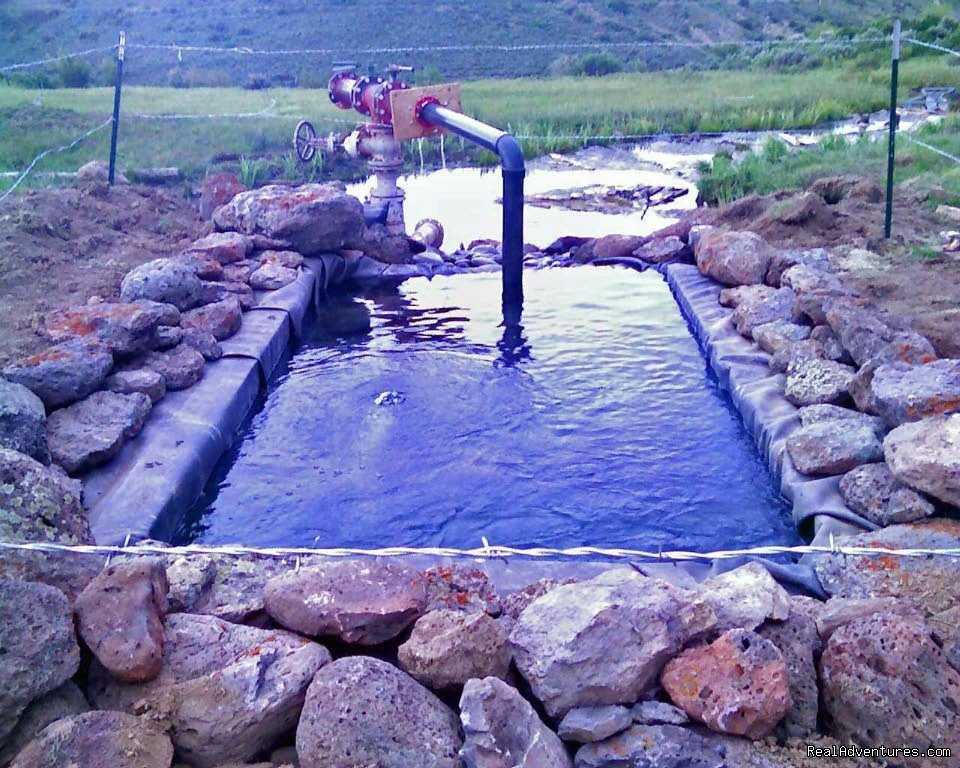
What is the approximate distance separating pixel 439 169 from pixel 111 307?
9752 mm

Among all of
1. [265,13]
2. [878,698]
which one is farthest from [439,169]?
[265,13]

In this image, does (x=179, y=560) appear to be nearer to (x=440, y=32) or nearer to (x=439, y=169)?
(x=439, y=169)

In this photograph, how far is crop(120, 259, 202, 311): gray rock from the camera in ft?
21.0

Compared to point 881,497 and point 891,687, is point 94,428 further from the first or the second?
point 891,687

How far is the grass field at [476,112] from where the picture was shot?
1336 centimetres

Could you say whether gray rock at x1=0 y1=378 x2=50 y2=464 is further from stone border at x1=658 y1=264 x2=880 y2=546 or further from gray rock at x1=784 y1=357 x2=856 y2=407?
gray rock at x1=784 y1=357 x2=856 y2=407

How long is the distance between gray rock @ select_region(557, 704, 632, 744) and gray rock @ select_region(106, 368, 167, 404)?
11.4ft

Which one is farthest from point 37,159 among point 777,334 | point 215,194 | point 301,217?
point 777,334

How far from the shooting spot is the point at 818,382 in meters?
5.29

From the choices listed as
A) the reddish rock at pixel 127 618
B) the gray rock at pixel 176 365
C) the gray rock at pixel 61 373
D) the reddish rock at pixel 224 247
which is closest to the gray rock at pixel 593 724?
the reddish rock at pixel 127 618

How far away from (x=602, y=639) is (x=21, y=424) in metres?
2.80

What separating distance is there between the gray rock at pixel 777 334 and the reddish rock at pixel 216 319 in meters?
3.50

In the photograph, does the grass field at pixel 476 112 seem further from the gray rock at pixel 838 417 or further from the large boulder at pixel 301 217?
the gray rock at pixel 838 417

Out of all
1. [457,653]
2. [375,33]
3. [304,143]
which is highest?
[375,33]
